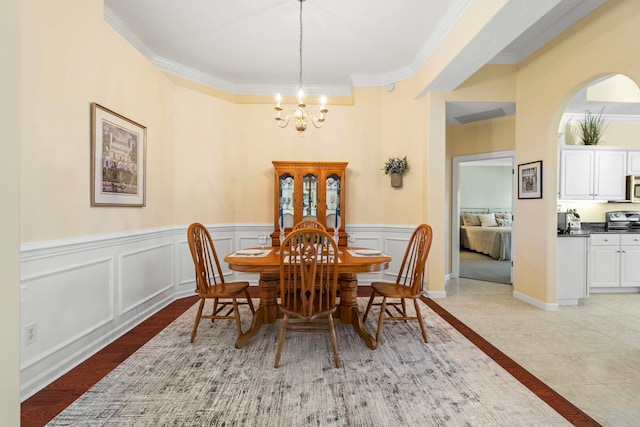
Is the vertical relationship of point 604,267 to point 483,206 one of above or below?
below

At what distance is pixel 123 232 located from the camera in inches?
114

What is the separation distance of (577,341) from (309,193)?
10.9 feet

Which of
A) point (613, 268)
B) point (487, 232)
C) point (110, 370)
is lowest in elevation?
point (110, 370)

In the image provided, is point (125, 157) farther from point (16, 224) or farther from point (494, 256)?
point (494, 256)

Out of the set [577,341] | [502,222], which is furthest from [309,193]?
[502,222]

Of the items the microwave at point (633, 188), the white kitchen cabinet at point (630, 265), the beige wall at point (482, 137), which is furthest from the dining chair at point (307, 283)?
the microwave at point (633, 188)

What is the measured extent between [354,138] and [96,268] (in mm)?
3578

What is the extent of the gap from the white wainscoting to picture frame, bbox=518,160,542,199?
4464mm

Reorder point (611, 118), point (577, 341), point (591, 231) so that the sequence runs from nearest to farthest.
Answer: point (577, 341)
point (591, 231)
point (611, 118)

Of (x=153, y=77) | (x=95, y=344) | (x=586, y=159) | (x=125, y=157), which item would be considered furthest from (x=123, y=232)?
(x=586, y=159)

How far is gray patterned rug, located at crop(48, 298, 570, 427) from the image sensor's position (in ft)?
5.55

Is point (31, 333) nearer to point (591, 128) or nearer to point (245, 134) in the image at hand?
point (245, 134)

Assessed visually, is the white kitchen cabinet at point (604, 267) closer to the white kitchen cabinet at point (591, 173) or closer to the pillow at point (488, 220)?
the white kitchen cabinet at point (591, 173)

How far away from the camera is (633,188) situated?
4438mm
